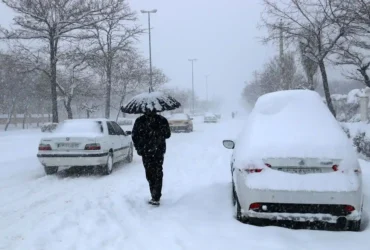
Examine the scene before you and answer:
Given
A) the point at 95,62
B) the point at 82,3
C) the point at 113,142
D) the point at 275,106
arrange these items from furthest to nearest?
1. the point at 95,62
2. the point at 82,3
3. the point at 113,142
4. the point at 275,106

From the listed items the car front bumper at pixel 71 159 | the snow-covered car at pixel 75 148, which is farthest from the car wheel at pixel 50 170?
the car front bumper at pixel 71 159

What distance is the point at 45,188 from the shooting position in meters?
8.19

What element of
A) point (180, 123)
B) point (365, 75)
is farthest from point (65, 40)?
point (365, 75)

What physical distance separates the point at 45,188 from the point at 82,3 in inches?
786

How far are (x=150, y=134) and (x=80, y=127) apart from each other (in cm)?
435

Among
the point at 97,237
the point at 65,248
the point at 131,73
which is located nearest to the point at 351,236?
the point at 97,237

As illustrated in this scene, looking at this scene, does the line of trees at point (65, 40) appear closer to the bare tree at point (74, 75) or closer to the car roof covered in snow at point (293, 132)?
the bare tree at point (74, 75)

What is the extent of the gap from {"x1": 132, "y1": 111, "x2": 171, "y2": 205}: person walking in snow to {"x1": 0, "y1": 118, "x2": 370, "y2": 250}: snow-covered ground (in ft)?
1.20

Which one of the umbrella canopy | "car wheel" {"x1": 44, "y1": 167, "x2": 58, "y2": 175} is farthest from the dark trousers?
"car wheel" {"x1": 44, "y1": 167, "x2": 58, "y2": 175}

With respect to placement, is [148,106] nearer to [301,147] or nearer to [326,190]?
[301,147]

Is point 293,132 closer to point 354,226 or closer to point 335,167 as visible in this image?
point 335,167

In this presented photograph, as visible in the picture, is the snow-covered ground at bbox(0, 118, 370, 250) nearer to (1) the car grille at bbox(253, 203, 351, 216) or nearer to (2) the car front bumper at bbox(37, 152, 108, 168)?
(1) the car grille at bbox(253, 203, 351, 216)

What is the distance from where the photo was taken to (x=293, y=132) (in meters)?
5.04

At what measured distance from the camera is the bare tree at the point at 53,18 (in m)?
23.8
